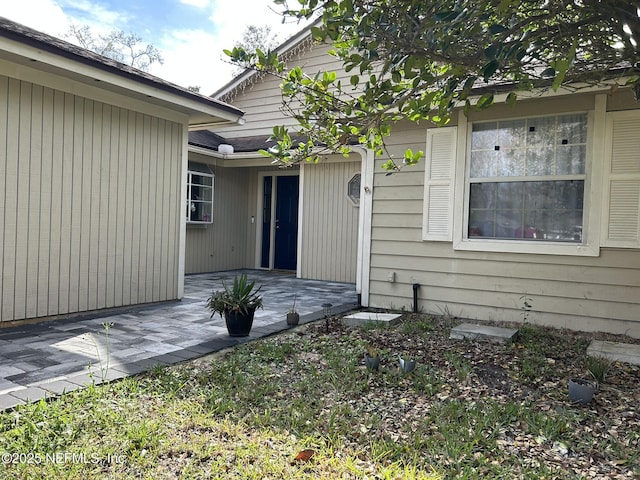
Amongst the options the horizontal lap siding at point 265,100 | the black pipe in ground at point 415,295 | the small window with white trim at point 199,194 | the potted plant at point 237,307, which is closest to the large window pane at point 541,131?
the black pipe in ground at point 415,295

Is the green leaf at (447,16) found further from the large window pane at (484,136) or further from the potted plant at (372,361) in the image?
the large window pane at (484,136)

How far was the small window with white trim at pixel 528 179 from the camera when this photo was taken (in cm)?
457

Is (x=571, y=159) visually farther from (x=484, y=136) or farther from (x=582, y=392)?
(x=582, y=392)

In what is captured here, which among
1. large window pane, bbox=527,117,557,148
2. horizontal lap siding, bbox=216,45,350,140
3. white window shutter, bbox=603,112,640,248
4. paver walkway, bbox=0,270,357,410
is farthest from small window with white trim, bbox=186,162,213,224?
white window shutter, bbox=603,112,640,248

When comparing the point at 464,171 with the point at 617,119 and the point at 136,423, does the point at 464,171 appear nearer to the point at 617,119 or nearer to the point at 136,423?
the point at 617,119

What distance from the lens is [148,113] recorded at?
544 cm

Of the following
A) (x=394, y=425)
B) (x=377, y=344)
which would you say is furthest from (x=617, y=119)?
(x=394, y=425)

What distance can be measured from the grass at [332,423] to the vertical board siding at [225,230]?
224 inches

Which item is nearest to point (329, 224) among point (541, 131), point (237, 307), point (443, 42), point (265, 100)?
point (265, 100)

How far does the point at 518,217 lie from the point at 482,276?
729mm

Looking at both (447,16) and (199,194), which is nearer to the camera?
(447,16)

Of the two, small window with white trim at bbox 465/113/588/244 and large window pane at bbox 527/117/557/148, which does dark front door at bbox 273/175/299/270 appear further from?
large window pane at bbox 527/117/557/148

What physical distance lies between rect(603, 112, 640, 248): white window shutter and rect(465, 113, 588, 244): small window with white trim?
0.24m

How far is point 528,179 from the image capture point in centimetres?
476
